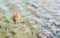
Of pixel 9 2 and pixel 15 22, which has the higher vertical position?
pixel 9 2

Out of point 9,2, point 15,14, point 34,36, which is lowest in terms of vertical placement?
point 34,36

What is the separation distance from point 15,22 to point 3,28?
0.18 metres

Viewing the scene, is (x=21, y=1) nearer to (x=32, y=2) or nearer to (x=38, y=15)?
(x=32, y=2)

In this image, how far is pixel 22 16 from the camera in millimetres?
1824

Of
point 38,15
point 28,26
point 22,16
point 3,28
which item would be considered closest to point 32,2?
point 38,15

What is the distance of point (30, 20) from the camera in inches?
71.0

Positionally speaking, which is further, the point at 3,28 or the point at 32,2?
the point at 32,2

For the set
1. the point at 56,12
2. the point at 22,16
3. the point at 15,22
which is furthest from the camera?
the point at 56,12

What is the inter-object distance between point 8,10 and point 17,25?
0.31 metres

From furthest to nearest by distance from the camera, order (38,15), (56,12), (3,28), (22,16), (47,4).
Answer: (47,4) → (56,12) → (38,15) → (22,16) → (3,28)

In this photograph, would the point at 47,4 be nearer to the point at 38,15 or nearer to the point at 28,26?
the point at 38,15

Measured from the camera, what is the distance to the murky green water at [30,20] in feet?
5.20

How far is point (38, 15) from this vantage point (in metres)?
1.96

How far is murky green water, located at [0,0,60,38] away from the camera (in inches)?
62.4
